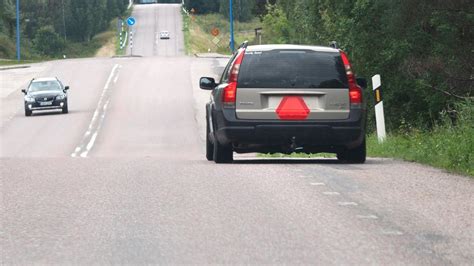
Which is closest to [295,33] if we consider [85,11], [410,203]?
[410,203]

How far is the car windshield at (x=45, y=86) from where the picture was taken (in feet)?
154

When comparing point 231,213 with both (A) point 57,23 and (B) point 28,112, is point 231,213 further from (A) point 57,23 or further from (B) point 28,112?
(A) point 57,23

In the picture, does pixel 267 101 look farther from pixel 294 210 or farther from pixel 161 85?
pixel 161 85

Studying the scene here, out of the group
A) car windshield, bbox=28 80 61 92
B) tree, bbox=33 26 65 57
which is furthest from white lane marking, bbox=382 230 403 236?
tree, bbox=33 26 65 57

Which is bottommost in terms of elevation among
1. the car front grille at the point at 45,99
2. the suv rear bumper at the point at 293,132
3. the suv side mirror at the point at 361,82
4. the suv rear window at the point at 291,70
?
the car front grille at the point at 45,99

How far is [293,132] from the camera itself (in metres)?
15.6

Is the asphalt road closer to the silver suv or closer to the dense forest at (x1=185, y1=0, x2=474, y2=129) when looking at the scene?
the silver suv

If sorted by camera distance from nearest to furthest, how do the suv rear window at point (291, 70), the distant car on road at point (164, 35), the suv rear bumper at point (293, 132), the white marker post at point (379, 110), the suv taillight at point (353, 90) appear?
the suv rear bumper at point (293, 132)
the suv rear window at point (291, 70)
the suv taillight at point (353, 90)
the white marker post at point (379, 110)
the distant car on road at point (164, 35)

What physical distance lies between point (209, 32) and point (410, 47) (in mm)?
105216

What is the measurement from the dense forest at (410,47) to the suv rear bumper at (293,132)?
637 inches

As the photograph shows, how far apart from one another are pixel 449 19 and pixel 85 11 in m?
116

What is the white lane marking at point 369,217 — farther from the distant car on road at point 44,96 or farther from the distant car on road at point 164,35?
the distant car on road at point 164,35

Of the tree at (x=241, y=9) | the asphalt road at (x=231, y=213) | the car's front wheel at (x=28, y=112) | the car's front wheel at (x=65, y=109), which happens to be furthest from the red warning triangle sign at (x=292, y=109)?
the tree at (x=241, y=9)

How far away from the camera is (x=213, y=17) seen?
164875mm
